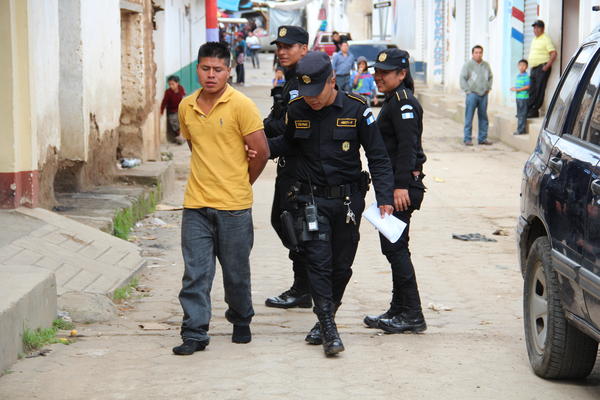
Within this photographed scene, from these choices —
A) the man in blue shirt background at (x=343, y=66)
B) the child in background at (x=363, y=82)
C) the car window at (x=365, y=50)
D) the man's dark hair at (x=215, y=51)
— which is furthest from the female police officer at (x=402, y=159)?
the car window at (x=365, y=50)

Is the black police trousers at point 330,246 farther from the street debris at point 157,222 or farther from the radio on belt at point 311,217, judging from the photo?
the street debris at point 157,222

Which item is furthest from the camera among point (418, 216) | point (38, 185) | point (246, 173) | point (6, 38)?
point (418, 216)

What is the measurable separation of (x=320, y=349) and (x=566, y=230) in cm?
177

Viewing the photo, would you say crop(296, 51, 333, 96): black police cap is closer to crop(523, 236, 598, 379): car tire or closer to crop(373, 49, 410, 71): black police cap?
crop(373, 49, 410, 71): black police cap

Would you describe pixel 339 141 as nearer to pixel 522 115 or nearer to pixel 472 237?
pixel 472 237

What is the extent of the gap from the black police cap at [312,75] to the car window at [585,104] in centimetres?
136

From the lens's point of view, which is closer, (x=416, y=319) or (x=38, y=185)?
(x=416, y=319)

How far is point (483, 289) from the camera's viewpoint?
323 inches

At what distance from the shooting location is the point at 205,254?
19.3 feet

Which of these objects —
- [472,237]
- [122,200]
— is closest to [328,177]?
[472,237]

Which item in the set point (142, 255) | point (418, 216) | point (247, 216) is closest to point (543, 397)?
point (247, 216)

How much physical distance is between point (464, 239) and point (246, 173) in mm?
5020

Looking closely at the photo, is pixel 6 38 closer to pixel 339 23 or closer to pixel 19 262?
pixel 19 262

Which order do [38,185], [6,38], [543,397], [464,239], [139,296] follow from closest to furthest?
[543,397] → [139,296] → [6,38] → [38,185] → [464,239]
